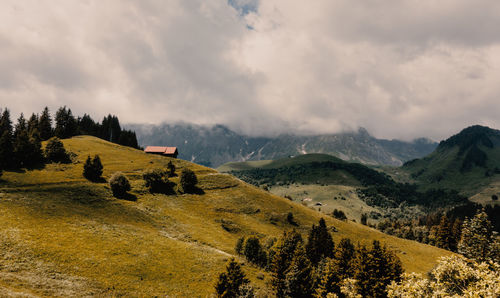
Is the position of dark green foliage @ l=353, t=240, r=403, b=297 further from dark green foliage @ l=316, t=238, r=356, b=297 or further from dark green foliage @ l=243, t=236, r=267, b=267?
dark green foliage @ l=243, t=236, r=267, b=267

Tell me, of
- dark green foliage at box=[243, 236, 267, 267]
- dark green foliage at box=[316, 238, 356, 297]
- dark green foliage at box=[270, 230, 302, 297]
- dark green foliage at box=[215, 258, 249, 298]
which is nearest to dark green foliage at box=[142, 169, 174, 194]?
dark green foliage at box=[243, 236, 267, 267]

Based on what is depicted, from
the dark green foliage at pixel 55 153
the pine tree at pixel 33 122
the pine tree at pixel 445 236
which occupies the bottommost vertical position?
the pine tree at pixel 445 236

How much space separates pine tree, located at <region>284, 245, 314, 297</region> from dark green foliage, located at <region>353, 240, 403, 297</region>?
9.17 metres

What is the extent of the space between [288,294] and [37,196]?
6686cm

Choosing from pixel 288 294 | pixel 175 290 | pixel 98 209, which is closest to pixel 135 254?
pixel 175 290

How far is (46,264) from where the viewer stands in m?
37.8

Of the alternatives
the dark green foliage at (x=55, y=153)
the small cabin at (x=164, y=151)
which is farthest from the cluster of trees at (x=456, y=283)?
the small cabin at (x=164, y=151)

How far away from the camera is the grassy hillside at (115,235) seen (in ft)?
122

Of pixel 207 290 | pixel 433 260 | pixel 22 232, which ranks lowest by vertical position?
pixel 433 260

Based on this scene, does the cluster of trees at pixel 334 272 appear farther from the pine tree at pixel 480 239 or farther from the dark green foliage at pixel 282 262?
the pine tree at pixel 480 239

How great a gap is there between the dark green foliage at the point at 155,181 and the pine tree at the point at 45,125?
7768 cm

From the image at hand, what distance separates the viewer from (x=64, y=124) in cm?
14338

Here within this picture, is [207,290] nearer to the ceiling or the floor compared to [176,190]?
nearer to the floor

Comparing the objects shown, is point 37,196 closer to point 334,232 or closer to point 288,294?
point 288,294
